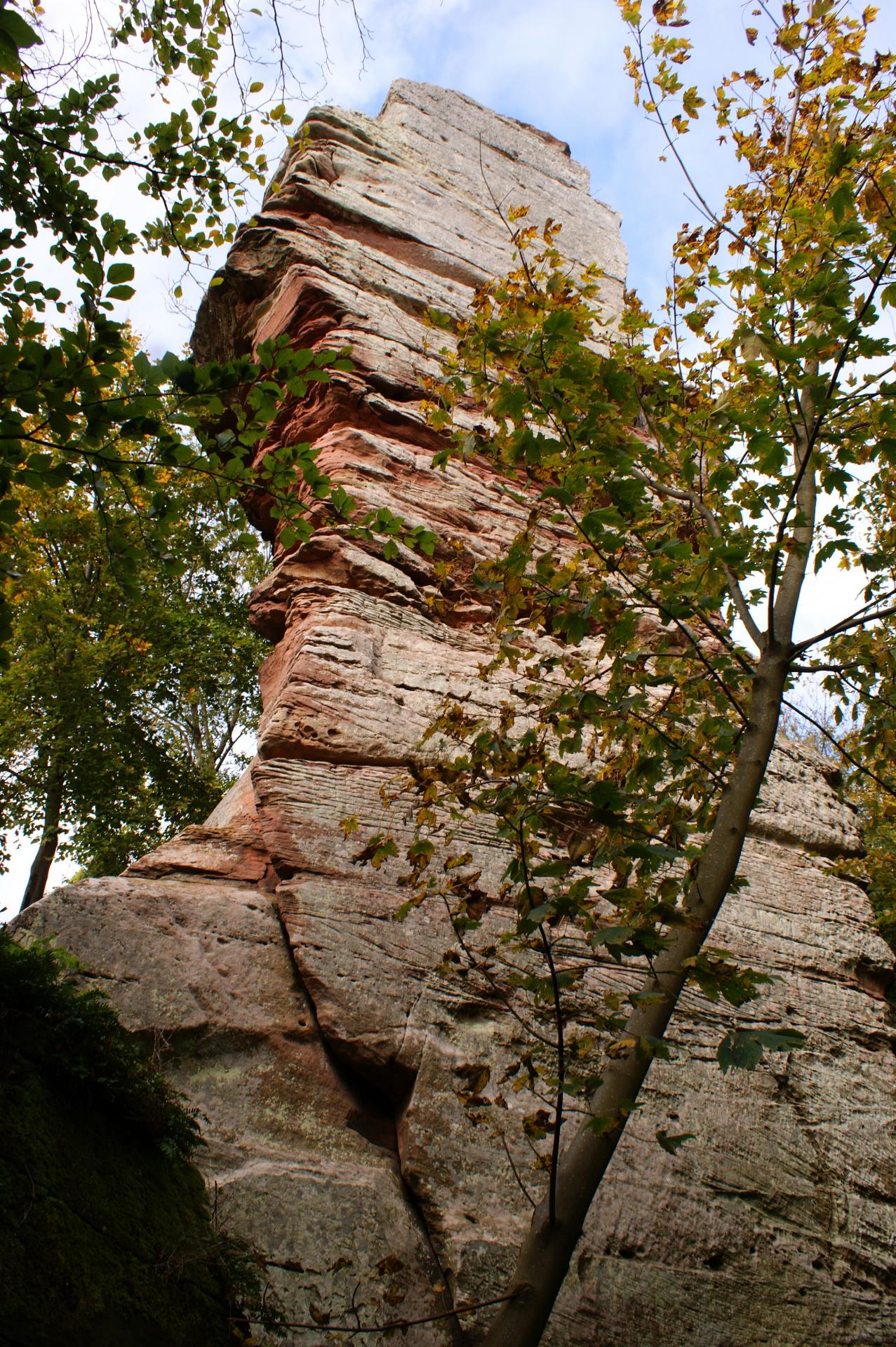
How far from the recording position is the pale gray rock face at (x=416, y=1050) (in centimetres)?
366

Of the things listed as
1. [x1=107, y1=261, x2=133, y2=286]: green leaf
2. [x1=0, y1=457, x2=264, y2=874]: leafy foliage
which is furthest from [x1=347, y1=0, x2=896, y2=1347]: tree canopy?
[x1=0, y1=457, x2=264, y2=874]: leafy foliage

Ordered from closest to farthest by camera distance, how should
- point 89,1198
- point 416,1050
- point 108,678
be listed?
point 89,1198 < point 416,1050 < point 108,678

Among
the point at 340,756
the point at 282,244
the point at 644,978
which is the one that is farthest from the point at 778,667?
the point at 282,244

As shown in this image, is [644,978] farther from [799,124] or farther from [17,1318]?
[799,124]

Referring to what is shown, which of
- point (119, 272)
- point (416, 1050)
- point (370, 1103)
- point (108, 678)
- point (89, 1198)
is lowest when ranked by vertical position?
point (89, 1198)

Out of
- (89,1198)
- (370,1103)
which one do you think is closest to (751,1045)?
(89,1198)

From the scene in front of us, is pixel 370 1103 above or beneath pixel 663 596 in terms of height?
beneath

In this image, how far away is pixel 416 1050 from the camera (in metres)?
4.17

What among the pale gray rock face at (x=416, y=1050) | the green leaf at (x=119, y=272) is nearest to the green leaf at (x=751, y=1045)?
the pale gray rock face at (x=416, y=1050)

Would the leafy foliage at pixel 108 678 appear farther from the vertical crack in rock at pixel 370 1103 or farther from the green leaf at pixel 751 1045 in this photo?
the green leaf at pixel 751 1045

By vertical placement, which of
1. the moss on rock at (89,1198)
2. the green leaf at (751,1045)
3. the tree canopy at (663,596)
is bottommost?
the moss on rock at (89,1198)

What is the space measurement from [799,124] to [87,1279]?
22.6ft

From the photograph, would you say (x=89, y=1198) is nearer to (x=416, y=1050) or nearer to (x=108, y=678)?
(x=416, y=1050)

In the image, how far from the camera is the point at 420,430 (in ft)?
24.6
